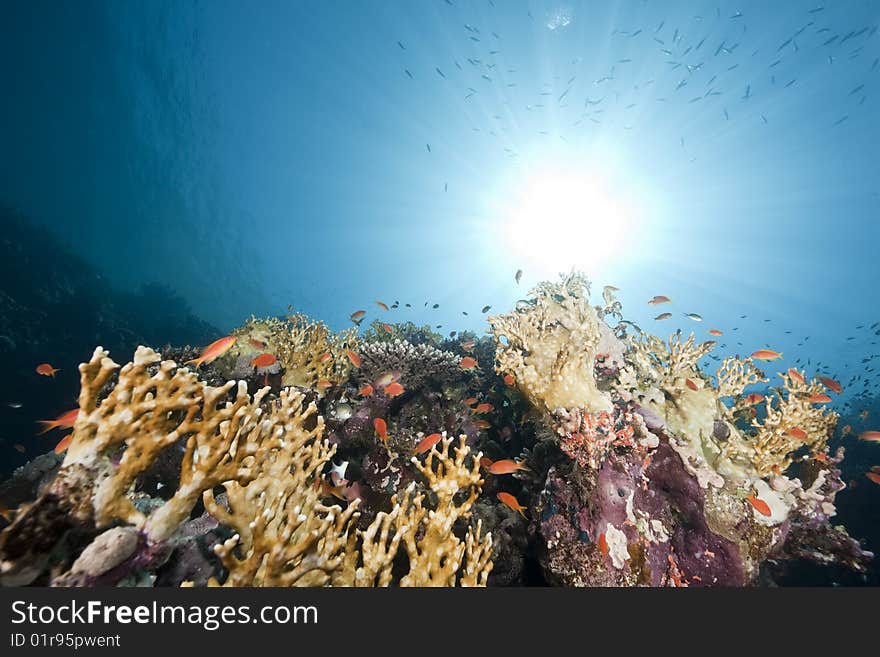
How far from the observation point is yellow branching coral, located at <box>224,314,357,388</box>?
6500 millimetres

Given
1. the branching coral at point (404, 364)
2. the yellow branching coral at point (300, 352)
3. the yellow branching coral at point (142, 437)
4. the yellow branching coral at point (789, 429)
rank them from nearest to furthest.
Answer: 1. the yellow branching coral at point (142, 437)
2. the yellow branching coral at point (789, 429)
3. the yellow branching coral at point (300, 352)
4. the branching coral at point (404, 364)

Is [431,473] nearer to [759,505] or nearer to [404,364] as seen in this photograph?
[404,364]

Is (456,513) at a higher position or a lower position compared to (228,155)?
lower

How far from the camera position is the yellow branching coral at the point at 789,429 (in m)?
5.31

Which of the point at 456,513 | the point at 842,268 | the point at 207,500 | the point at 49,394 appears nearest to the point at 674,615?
the point at 456,513

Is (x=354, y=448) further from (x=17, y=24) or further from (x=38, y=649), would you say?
(x=17, y=24)

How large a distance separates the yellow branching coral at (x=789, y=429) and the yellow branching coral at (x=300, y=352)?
6.98 m

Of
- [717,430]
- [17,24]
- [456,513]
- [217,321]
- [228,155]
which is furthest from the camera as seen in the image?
[217,321]

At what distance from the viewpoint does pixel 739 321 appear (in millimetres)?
114500

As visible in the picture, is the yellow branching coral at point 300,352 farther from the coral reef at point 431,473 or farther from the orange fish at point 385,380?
the orange fish at point 385,380

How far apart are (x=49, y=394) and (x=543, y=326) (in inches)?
795

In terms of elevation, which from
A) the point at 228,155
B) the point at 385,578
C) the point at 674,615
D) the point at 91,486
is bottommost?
the point at 674,615

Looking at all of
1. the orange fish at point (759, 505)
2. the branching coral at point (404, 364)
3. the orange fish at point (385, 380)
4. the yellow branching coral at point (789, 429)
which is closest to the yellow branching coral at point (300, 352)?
the branching coral at point (404, 364)

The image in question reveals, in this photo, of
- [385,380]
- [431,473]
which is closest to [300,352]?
[385,380]
